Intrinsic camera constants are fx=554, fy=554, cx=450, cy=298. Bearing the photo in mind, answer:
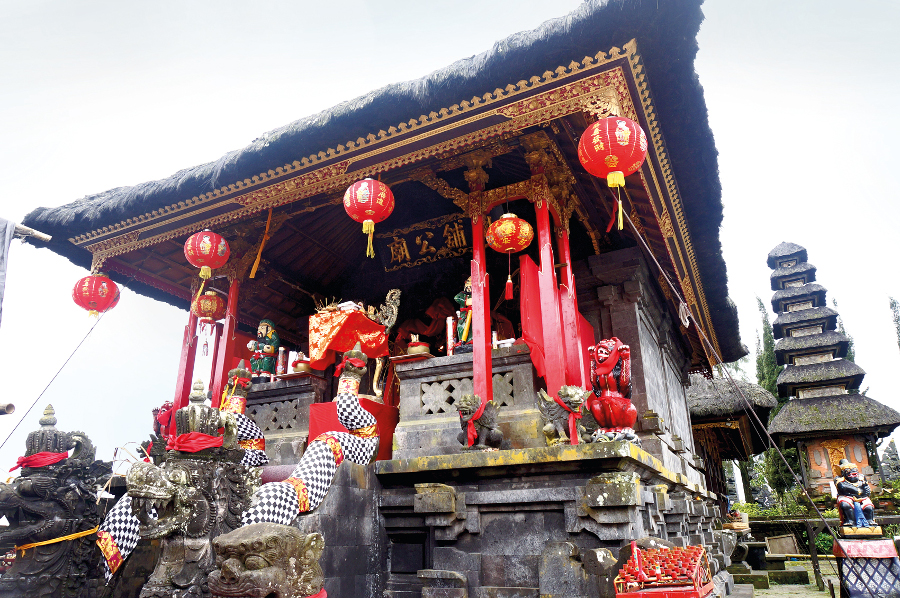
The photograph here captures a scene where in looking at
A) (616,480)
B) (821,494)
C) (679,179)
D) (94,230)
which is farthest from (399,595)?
(821,494)

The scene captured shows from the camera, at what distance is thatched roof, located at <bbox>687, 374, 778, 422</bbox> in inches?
821

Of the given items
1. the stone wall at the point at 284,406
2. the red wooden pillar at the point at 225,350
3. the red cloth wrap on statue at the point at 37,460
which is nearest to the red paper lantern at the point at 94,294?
the red wooden pillar at the point at 225,350

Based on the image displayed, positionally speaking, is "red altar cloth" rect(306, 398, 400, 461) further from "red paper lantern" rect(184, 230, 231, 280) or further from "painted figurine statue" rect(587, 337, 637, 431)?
"painted figurine statue" rect(587, 337, 637, 431)

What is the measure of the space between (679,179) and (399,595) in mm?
6735

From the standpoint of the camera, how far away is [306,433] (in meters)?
8.76

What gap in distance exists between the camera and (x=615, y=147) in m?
5.80

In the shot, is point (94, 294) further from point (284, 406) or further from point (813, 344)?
point (813, 344)

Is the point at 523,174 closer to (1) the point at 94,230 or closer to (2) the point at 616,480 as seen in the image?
(2) the point at 616,480

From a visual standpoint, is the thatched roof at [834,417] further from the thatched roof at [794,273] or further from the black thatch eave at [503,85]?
the black thatch eave at [503,85]

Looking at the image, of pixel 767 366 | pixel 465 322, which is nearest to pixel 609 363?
pixel 465 322

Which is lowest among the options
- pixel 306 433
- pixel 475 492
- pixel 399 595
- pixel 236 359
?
pixel 399 595

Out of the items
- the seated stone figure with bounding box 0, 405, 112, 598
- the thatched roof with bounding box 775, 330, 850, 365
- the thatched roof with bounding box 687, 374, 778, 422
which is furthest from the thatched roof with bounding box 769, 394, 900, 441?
the seated stone figure with bounding box 0, 405, 112, 598

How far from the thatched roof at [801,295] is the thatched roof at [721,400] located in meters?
5.12

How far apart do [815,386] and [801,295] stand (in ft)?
13.7
